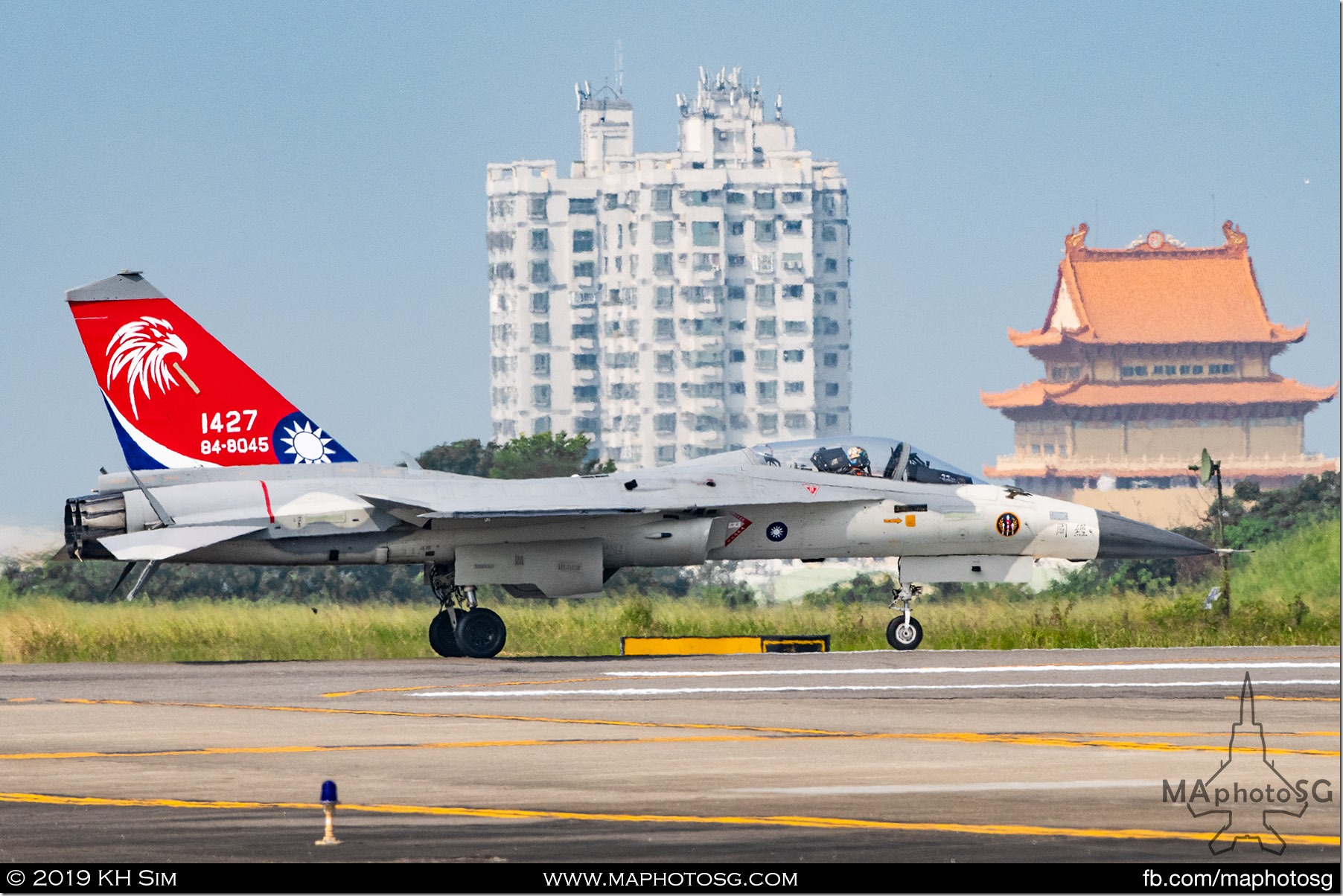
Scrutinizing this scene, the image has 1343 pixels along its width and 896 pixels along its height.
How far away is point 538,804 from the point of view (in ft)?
34.9

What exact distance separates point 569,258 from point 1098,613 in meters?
162

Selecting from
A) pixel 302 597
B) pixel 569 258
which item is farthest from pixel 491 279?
pixel 302 597

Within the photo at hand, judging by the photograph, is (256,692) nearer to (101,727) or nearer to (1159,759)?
(101,727)

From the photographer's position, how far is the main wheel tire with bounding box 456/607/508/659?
2353 centimetres

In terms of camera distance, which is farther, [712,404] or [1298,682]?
[712,404]

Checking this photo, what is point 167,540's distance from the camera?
72.5 feet

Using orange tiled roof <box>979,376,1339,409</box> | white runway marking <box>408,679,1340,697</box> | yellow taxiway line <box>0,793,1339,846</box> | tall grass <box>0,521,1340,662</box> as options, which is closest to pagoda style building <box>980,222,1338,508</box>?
orange tiled roof <box>979,376,1339,409</box>

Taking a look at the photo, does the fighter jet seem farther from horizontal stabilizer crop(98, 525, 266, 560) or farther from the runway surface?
the runway surface

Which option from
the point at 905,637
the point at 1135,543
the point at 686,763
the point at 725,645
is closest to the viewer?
the point at 686,763

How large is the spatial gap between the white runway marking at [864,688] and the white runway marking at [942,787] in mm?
6481

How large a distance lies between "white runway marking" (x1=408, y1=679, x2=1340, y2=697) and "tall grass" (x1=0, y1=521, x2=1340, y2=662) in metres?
5.98

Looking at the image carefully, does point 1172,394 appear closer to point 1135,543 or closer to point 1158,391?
point 1158,391

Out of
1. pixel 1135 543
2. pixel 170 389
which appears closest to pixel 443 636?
pixel 170 389

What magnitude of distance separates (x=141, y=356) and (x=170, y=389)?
1.73 ft
